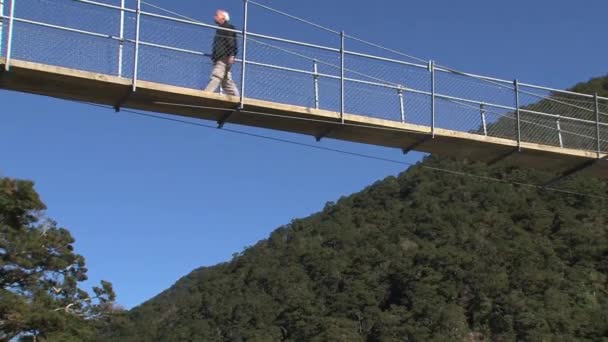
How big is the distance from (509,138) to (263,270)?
68.2m

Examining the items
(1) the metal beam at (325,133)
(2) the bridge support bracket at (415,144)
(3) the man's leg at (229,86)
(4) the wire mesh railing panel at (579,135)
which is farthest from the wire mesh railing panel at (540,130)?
(3) the man's leg at (229,86)

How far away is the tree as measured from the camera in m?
32.3

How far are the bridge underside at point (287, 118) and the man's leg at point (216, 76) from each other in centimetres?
32

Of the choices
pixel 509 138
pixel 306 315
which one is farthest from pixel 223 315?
pixel 509 138

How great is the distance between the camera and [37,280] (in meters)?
37.2

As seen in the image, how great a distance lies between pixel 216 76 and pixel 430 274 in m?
53.3

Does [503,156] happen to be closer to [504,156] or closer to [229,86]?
[504,156]

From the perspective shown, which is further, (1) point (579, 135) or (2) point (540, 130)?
(1) point (579, 135)

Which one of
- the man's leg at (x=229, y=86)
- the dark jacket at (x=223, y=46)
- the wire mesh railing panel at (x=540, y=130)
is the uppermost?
the dark jacket at (x=223, y=46)

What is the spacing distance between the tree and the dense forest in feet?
18.4

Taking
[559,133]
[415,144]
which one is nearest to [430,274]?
[559,133]

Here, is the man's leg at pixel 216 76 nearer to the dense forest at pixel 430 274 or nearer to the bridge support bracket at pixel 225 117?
the bridge support bracket at pixel 225 117

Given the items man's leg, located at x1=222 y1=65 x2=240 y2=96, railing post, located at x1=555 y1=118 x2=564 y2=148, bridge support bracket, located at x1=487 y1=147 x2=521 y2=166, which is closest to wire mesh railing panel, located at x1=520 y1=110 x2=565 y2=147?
railing post, located at x1=555 y1=118 x2=564 y2=148

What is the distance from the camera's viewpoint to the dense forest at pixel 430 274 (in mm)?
57625
